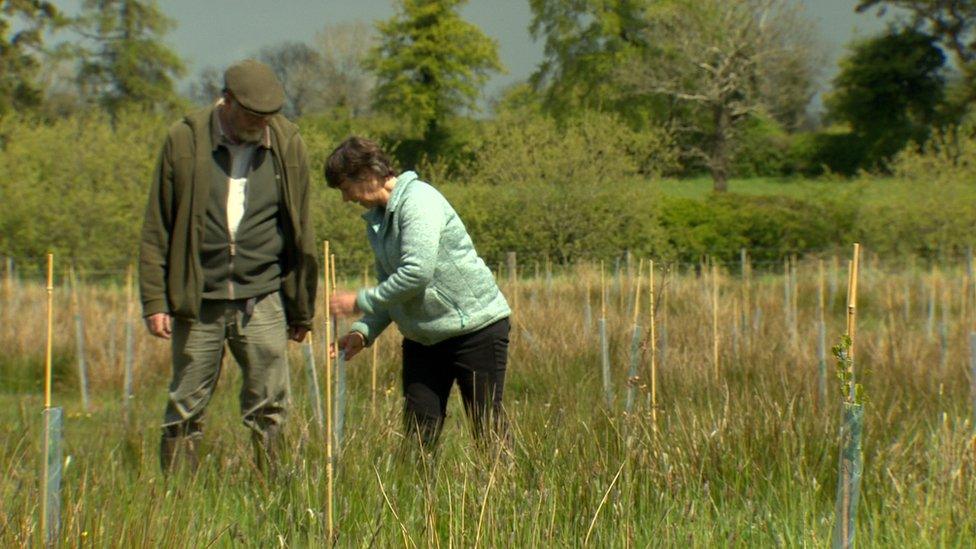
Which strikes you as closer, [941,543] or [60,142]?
[941,543]

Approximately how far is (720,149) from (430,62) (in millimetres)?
10451

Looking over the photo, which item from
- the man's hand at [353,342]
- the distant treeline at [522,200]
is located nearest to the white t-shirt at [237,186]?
the man's hand at [353,342]

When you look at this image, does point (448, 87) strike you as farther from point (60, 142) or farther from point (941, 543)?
point (941, 543)

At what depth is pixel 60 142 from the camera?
20672 mm

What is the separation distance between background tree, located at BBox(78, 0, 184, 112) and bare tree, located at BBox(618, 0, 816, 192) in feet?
54.3

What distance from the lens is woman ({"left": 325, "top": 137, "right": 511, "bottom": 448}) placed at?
155 inches

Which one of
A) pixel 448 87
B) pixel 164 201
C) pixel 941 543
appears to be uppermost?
pixel 448 87

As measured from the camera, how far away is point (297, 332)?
4.64 m

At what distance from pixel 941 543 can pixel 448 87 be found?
41.3 m

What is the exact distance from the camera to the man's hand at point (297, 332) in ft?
15.2

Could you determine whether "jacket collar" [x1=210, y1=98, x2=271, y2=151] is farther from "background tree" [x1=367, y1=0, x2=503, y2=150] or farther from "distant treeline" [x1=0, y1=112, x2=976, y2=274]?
"background tree" [x1=367, y1=0, x2=503, y2=150]

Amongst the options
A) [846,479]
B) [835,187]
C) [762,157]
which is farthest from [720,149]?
[846,479]

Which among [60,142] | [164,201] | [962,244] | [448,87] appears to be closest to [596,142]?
[962,244]

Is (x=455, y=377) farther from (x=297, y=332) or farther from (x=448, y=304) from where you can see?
(x=297, y=332)
